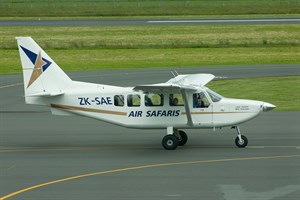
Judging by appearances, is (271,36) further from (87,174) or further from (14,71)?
(87,174)

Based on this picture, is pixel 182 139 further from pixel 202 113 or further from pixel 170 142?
pixel 202 113

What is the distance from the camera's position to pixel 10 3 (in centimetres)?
10688

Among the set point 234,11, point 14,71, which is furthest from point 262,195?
point 234,11

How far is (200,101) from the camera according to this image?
1117 inches

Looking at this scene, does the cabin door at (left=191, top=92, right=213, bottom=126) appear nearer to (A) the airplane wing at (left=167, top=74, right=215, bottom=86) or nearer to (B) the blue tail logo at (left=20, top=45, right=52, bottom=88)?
(A) the airplane wing at (left=167, top=74, right=215, bottom=86)

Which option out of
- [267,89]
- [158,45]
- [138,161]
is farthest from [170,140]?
[158,45]

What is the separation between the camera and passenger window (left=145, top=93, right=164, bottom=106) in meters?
28.5

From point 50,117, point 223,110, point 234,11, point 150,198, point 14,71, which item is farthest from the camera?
point 234,11

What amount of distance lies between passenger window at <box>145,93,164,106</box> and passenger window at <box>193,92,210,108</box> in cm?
116

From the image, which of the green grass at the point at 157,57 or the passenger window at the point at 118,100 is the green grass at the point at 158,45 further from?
the passenger window at the point at 118,100

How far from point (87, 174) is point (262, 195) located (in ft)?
18.8

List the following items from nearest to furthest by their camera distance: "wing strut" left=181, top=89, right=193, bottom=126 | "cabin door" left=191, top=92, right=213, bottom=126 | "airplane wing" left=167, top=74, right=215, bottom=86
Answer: "wing strut" left=181, top=89, right=193, bottom=126
"cabin door" left=191, top=92, right=213, bottom=126
"airplane wing" left=167, top=74, right=215, bottom=86

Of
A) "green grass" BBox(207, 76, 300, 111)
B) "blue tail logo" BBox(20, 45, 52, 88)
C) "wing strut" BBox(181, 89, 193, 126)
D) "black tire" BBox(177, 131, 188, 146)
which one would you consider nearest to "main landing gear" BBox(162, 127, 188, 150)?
"black tire" BBox(177, 131, 188, 146)

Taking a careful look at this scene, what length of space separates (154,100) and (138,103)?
0.59 metres
